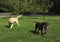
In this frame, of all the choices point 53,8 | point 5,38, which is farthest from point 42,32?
point 53,8

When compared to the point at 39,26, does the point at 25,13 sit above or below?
below

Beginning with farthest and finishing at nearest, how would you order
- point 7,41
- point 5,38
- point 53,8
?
point 53,8, point 5,38, point 7,41

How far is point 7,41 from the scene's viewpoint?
1245 cm

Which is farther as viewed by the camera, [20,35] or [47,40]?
[20,35]

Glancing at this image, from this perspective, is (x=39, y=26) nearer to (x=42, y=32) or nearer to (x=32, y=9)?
(x=42, y=32)

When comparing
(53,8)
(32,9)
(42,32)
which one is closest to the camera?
(42,32)

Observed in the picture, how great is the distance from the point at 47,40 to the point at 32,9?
2223 cm

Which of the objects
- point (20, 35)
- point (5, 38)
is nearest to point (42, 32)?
point (20, 35)

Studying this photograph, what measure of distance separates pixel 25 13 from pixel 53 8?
5.66 m

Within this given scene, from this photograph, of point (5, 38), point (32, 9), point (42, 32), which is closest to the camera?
point (5, 38)

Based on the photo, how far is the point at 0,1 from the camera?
3991 centimetres

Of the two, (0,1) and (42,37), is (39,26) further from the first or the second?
(0,1)

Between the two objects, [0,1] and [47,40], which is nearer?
[47,40]

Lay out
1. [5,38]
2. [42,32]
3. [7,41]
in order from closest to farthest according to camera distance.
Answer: [7,41]
[5,38]
[42,32]
